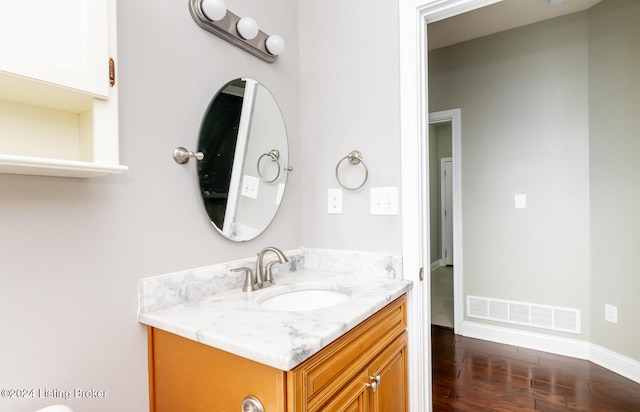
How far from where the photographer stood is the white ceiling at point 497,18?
237 cm

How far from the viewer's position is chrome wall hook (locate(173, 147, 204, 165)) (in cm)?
111

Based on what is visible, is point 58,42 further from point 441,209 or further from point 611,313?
point 441,209

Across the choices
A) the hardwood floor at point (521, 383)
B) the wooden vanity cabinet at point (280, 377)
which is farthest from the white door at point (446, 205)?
the wooden vanity cabinet at point (280, 377)

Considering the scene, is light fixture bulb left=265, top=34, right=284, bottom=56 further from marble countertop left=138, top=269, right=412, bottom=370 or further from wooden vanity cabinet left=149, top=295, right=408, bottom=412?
wooden vanity cabinet left=149, top=295, right=408, bottom=412

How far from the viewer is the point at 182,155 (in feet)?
3.68

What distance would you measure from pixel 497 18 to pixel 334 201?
2.19m

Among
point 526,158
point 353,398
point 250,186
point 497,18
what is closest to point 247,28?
point 250,186

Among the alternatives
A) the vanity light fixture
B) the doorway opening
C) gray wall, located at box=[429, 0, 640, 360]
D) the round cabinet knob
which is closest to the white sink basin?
the round cabinet knob

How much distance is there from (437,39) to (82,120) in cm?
292

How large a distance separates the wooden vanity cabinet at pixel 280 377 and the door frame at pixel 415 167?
255 mm

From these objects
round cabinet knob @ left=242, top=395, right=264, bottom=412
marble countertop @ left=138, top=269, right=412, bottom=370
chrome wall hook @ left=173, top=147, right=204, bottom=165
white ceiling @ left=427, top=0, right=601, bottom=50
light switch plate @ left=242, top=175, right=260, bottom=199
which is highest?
white ceiling @ left=427, top=0, right=601, bottom=50


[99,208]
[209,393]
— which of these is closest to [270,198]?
[99,208]

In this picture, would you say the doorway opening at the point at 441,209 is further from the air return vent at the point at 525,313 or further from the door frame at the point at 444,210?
the air return vent at the point at 525,313

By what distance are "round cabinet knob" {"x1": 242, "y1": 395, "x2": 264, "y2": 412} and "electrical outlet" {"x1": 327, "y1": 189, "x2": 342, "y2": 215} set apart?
3.15 ft
